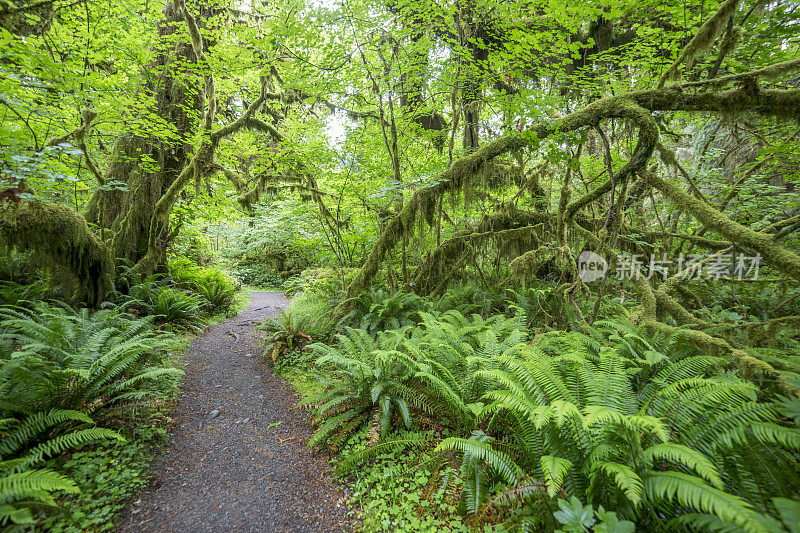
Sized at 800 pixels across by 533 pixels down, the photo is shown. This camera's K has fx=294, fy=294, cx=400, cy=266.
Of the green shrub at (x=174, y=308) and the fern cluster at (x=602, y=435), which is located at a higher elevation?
the green shrub at (x=174, y=308)

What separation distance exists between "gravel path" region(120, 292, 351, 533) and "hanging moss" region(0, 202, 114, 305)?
309 centimetres

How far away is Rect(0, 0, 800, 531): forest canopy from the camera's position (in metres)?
2.27

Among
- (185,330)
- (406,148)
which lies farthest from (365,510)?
(406,148)

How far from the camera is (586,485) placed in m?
2.03

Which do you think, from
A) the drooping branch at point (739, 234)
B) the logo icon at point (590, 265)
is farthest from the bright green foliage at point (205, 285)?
the drooping branch at point (739, 234)

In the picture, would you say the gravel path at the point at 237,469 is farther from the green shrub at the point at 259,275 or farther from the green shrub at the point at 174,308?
the green shrub at the point at 259,275

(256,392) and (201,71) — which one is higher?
(201,71)

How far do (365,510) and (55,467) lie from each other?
2734 millimetres

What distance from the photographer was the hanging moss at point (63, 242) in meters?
4.64

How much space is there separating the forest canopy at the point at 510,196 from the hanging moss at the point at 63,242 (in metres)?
0.04

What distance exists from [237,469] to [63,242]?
5513 millimetres

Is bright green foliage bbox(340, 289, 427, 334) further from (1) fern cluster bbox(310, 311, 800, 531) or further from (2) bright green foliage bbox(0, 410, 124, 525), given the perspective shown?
(2) bright green foliage bbox(0, 410, 124, 525)

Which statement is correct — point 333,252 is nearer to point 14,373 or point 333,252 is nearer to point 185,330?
point 185,330

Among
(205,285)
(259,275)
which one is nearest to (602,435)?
(205,285)
